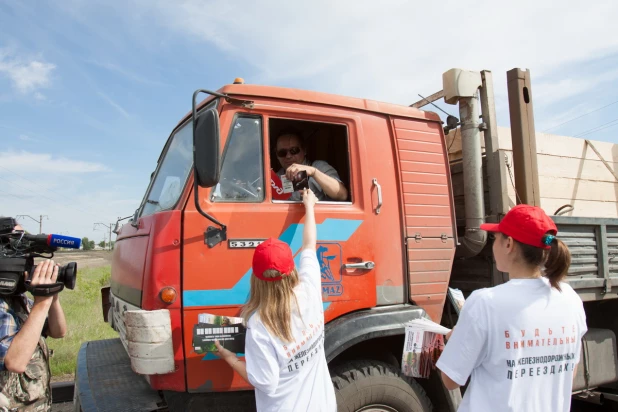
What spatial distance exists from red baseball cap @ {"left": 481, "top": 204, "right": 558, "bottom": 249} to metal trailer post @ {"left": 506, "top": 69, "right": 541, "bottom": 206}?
1.71m

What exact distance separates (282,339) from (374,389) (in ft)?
3.14

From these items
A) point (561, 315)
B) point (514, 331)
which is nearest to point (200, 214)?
point (514, 331)

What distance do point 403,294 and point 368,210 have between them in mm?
598

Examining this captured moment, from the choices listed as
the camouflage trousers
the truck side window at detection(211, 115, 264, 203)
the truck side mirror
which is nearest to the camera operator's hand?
the camouflage trousers

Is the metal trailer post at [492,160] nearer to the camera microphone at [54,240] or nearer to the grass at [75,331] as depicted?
the camera microphone at [54,240]

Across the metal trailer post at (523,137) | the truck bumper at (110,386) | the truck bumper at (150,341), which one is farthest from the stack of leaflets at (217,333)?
the metal trailer post at (523,137)

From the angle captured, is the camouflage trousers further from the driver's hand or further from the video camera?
the driver's hand

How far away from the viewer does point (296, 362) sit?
2.03 meters

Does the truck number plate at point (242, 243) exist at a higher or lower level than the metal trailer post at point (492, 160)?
lower

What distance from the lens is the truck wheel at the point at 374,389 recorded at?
2.58 metres

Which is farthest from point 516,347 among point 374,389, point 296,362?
point 374,389

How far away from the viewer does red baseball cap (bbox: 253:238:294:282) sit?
6.50ft

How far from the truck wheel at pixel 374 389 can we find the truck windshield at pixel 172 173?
4.67 feet

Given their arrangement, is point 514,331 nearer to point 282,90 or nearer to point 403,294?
point 403,294
